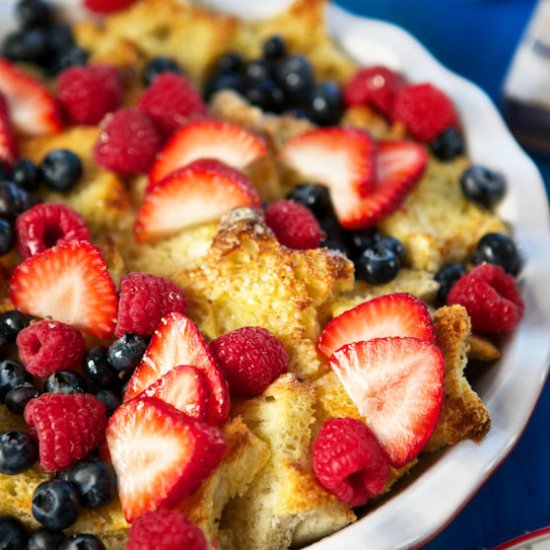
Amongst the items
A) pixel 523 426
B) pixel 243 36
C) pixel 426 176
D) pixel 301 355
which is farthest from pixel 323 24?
pixel 523 426

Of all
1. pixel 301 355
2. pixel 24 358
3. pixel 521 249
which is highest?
pixel 521 249

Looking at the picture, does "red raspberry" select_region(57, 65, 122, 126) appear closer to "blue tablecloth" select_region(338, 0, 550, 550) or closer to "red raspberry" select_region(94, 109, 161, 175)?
"red raspberry" select_region(94, 109, 161, 175)

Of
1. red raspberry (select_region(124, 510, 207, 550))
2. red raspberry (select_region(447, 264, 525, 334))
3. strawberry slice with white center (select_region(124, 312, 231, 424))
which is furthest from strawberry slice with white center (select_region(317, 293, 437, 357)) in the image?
red raspberry (select_region(124, 510, 207, 550))

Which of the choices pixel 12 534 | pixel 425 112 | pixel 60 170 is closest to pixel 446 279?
pixel 425 112

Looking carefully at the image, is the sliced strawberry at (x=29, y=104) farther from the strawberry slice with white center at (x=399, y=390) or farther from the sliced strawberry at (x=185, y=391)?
the strawberry slice with white center at (x=399, y=390)

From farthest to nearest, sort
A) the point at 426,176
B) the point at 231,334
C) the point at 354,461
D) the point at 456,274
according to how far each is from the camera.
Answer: the point at 426,176
the point at 456,274
the point at 231,334
the point at 354,461

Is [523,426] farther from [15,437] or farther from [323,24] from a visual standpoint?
[323,24]

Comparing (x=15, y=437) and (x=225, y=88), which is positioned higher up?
(x=225, y=88)
